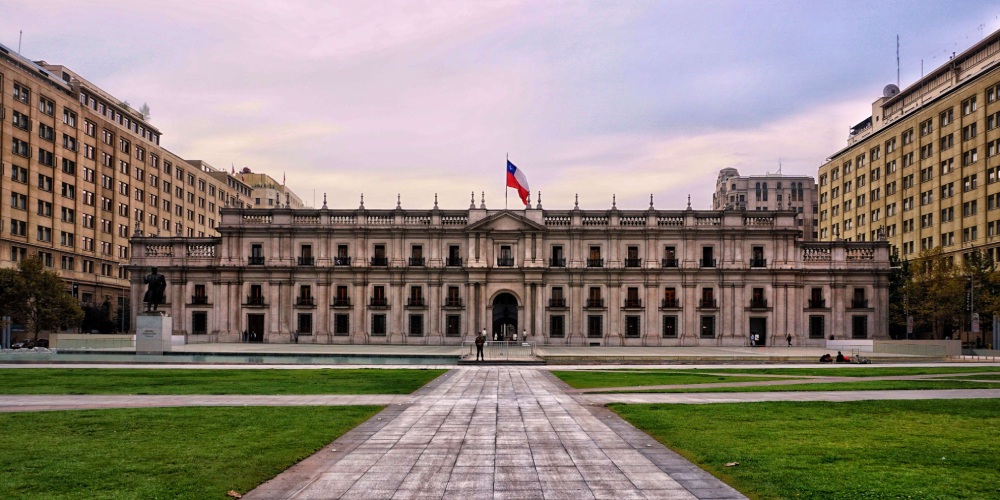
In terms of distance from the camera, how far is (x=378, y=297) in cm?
7288

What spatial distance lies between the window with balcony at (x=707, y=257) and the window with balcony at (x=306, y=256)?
37.2 m

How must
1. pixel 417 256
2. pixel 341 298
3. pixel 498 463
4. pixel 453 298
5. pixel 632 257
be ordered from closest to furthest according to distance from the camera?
pixel 498 463 → pixel 632 257 → pixel 453 298 → pixel 341 298 → pixel 417 256

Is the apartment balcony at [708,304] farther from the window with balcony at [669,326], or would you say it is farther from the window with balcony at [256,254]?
the window with balcony at [256,254]

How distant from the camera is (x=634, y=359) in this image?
45969 millimetres

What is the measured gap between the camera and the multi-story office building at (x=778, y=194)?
16175 cm

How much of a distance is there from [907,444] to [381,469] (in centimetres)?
1052

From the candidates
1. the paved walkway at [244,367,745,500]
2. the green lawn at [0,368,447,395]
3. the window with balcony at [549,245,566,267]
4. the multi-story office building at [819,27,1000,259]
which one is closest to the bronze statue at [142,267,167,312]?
the green lawn at [0,368,447,395]

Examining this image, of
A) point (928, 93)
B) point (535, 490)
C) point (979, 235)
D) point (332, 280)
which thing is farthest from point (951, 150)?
point (535, 490)

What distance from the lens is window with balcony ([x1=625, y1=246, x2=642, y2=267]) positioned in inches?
2852

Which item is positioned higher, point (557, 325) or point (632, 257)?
point (632, 257)

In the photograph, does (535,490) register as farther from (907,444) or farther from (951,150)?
(951,150)

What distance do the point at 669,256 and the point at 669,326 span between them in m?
6.65

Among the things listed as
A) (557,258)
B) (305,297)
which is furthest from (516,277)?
(305,297)

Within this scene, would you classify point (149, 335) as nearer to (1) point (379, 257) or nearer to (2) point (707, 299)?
(1) point (379, 257)
